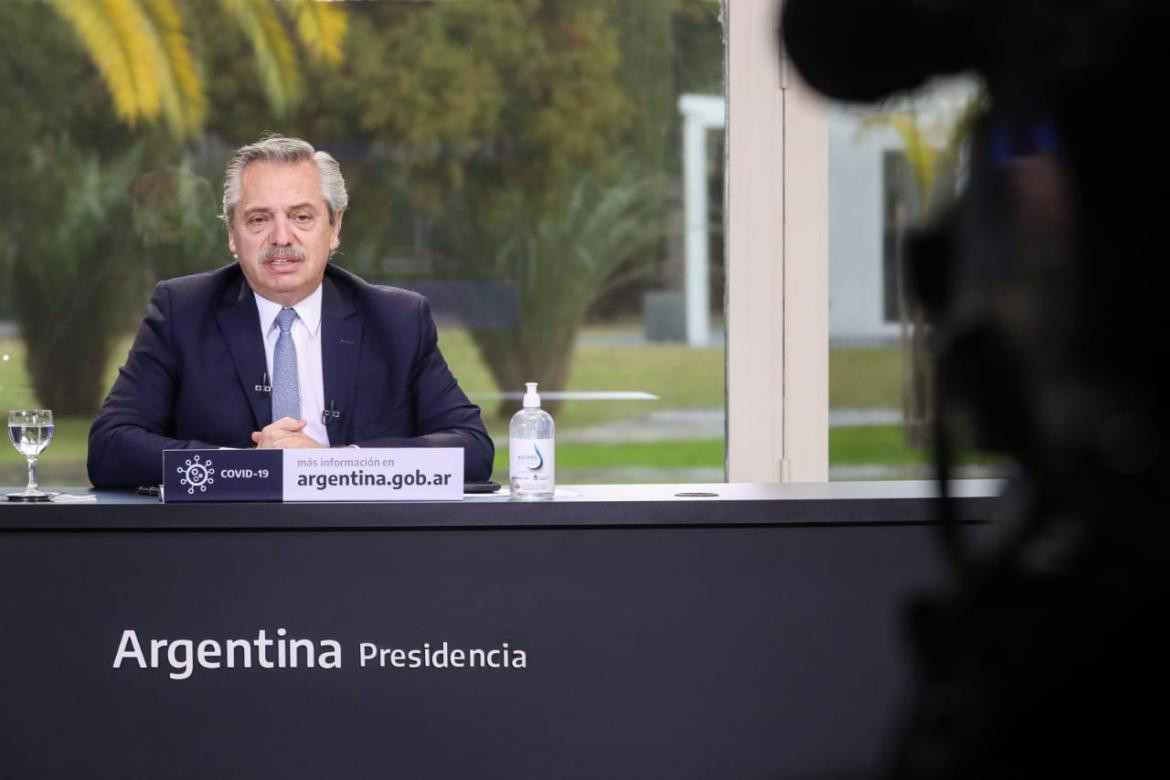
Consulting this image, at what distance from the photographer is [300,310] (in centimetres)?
285

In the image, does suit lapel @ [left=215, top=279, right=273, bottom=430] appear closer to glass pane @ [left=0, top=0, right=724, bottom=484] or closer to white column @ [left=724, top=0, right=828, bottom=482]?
glass pane @ [left=0, top=0, right=724, bottom=484]

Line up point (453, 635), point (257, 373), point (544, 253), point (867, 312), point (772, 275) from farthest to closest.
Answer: point (544, 253)
point (867, 312)
point (772, 275)
point (257, 373)
point (453, 635)

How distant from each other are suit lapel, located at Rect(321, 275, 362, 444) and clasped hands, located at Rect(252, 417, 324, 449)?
236mm

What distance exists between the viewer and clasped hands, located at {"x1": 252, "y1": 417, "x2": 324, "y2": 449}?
2.52m

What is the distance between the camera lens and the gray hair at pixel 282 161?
2.84 m

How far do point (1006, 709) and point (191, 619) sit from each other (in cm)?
179

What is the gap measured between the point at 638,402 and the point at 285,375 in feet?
5.56

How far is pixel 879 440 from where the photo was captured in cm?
419

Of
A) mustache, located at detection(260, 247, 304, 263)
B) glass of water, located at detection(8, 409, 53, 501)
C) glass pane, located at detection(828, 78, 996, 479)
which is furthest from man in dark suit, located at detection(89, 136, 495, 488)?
glass pane, located at detection(828, 78, 996, 479)

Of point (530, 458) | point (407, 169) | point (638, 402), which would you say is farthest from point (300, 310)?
point (638, 402)

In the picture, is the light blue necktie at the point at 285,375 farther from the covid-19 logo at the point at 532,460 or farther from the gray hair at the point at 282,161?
the covid-19 logo at the point at 532,460

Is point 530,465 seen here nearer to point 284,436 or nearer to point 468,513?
point 468,513

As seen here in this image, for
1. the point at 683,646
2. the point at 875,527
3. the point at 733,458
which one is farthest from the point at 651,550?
the point at 733,458

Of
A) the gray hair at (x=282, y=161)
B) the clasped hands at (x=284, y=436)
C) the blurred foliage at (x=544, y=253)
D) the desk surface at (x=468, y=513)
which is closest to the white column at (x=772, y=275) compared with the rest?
the blurred foliage at (x=544, y=253)
